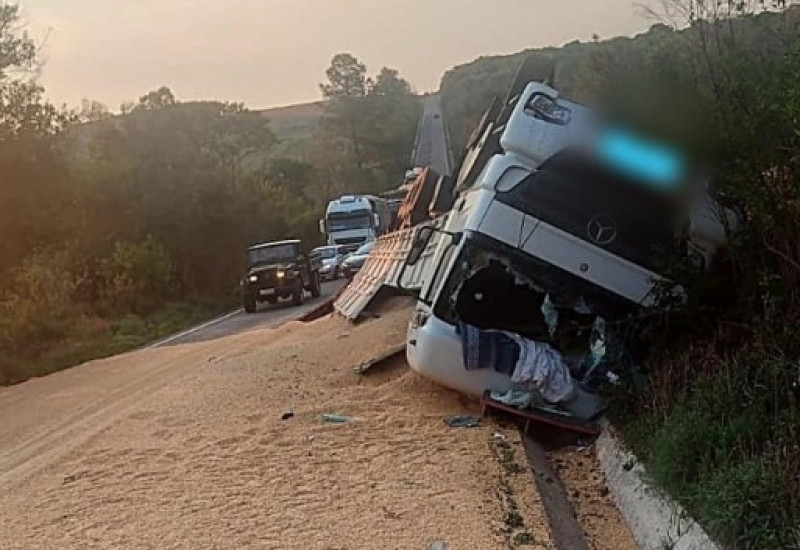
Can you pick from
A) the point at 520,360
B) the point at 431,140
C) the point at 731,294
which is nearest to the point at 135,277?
the point at 520,360

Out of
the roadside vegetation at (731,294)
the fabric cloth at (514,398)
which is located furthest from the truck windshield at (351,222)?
the fabric cloth at (514,398)

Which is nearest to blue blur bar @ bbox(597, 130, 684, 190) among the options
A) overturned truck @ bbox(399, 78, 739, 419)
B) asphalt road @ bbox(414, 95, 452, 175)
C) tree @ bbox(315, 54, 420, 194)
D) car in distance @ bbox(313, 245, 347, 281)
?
overturned truck @ bbox(399, 78, 739, 419)

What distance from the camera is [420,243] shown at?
52.0ft

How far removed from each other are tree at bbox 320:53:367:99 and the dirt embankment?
270 ft

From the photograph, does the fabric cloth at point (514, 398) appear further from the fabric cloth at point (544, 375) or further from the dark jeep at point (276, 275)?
the dark jeep at point (276, 275)

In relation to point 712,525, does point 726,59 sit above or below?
above

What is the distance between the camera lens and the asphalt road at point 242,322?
28.7 meters

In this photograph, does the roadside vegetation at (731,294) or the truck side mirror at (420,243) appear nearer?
the roadside vegetation at (731,294)

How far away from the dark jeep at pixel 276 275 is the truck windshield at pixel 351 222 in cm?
1388

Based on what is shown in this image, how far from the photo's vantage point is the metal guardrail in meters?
16.4

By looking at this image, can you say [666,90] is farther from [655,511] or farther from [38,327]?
[38,327]

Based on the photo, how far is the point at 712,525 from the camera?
6.44 metres

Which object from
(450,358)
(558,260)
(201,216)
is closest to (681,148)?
(558,260)

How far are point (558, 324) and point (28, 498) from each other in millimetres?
5283
